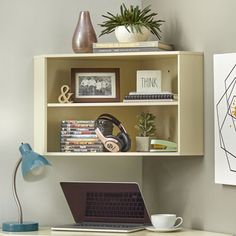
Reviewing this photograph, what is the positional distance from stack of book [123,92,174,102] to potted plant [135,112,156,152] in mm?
162

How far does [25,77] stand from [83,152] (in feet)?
1.75

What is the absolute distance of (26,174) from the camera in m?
3.39

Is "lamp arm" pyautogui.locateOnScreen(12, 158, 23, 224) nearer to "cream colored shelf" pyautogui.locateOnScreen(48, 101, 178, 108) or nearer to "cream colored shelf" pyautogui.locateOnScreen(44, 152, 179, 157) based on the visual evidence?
"cream colored shelf" pyautogui.locateOnScreen(44, 152, 179, 157)

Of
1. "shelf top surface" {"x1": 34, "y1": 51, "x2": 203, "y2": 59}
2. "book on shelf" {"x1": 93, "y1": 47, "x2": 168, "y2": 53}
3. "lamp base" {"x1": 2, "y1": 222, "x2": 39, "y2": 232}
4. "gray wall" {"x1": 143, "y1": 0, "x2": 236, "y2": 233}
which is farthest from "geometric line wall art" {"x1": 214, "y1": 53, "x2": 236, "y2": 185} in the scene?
"lamp base" {"x1": 2, "y1": 222, "x2": 39, "y2": 232}

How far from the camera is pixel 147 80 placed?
3.38 m

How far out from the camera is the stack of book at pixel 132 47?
3.31 m

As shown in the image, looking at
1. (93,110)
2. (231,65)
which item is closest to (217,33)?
(231,65)

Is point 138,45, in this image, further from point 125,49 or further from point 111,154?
point 111,154

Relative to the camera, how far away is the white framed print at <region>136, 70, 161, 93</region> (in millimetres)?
3359

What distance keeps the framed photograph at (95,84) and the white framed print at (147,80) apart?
149 millimetres

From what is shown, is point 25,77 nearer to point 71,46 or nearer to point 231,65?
point 71,46

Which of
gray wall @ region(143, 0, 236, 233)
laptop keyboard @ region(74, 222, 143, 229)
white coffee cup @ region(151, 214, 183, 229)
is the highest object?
gray wall @ region(143, 0, 236, 233)

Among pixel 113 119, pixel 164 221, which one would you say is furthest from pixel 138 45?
pixel 164 221

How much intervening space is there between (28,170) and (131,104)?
0.57 metres
